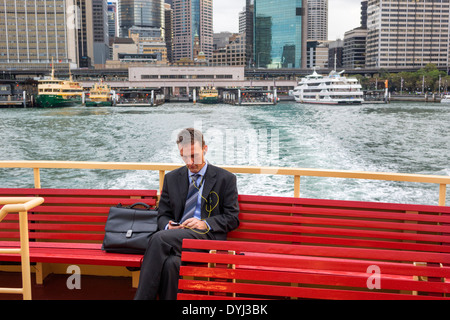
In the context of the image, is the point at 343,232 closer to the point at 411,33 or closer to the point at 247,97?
the point at 247,97

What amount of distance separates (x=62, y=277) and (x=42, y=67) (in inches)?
5511

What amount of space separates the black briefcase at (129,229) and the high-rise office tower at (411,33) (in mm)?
158721

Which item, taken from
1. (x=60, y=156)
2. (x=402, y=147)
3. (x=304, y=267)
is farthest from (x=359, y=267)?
(x=402, y=147)

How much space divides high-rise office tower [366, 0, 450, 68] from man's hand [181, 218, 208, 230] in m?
159

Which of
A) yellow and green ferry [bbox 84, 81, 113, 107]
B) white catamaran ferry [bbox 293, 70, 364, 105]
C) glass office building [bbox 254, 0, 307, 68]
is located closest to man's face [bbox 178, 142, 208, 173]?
yellow and green ferry [bbox 84, 81, 113, 107]

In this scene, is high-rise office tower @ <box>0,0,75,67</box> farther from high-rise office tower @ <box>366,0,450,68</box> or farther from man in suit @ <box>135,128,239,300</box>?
man in suit @ <box>135,128,239,300</box>

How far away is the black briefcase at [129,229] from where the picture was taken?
3.67 meters

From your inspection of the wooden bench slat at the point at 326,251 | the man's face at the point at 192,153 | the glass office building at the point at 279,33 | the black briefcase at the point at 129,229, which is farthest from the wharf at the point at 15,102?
the wooden bench slat at the point at 326,251

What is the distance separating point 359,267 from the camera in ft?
8.09

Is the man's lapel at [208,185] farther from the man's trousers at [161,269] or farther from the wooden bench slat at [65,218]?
the wooden bench slat at [65,218]

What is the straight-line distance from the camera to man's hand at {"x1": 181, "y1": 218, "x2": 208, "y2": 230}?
340 centimetres
